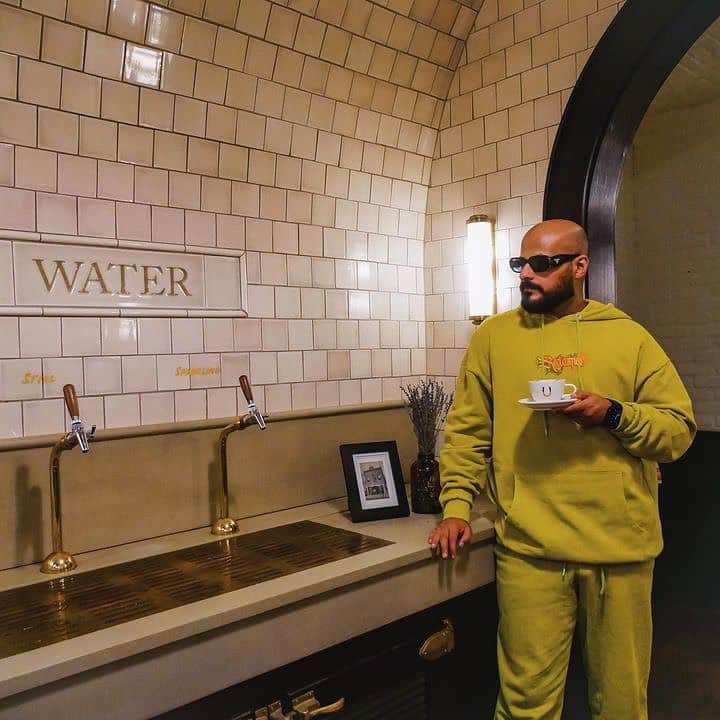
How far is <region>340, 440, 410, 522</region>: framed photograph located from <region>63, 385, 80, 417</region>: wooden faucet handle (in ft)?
2.91

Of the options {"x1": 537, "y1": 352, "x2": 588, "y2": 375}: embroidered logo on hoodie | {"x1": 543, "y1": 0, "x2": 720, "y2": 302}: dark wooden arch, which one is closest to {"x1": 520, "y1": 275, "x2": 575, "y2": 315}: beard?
{"x1": 537, "y1": 352, "x2": 588, "y2": 375}: embroidered logo on hoodie

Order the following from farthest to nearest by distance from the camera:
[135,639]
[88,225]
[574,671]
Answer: [574,671] → [88,225] → [135,639]

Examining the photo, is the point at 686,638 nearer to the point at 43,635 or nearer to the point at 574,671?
the point at 574,671

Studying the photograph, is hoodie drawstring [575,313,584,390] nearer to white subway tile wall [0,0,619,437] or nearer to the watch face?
the watch face

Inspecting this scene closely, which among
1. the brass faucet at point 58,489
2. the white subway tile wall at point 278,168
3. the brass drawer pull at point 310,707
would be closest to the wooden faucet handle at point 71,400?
the brass faucet at point 58,489

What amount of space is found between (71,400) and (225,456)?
549 millimetres

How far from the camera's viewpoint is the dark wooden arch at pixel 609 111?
2398 mm

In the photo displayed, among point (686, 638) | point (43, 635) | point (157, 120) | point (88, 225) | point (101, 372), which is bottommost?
point (686, 638)

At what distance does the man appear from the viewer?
1.94 metres

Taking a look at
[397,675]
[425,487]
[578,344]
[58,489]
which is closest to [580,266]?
[578,344]

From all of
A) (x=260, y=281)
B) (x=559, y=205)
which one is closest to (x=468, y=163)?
(x=559, y=205)

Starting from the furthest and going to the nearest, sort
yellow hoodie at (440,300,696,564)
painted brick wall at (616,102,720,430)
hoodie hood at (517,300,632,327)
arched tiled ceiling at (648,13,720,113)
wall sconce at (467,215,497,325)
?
1. painted brick wall at (616,102,720,430)
2. arched tiled ceiling at (648,13,720,113)
3. wall sconce at (467,215,497,325)
4. hoodie hood at (517,300,632,327)
5. yellow hoodie at (440,300,696,564)

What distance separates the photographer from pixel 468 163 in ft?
9.66

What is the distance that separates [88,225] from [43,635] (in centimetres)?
117
